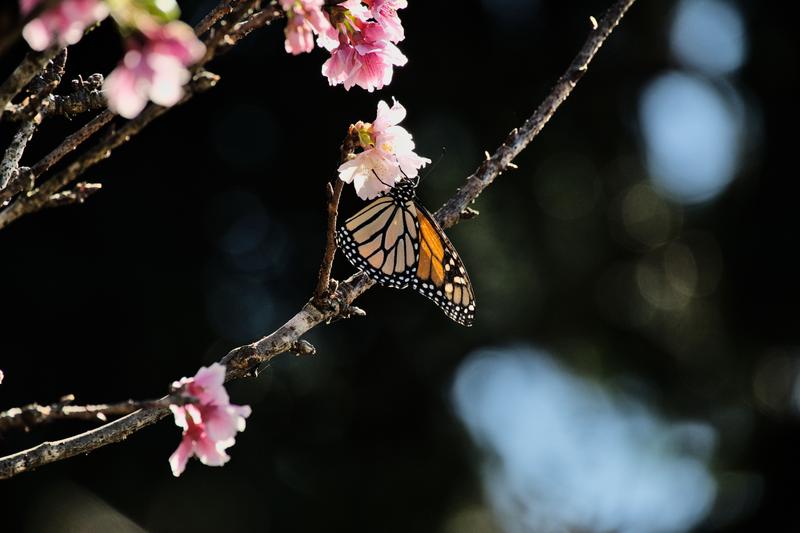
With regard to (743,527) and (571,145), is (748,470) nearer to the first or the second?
(743,527)

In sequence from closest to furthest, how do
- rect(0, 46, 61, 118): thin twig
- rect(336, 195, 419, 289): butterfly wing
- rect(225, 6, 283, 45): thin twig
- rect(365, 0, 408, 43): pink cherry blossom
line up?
rect(0, 46, 61, 118): thin twig < rect(225, 6, 283, 45): thin twig < rect(365, 0, 408, 43): pink cherry blossom < rect(336, 195, 419, 289): butterfly wing

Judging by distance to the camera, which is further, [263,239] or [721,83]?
[721,83]

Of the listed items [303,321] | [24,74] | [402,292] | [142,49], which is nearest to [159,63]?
[142,49]

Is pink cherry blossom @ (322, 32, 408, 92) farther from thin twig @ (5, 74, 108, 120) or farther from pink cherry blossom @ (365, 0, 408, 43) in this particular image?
thin twig @ (5, 74, 108, 120)

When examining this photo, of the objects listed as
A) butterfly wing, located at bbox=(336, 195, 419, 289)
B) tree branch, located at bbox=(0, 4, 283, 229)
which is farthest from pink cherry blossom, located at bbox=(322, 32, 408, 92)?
butterfly wing, located at bbox=(336, 195, 419, 289)

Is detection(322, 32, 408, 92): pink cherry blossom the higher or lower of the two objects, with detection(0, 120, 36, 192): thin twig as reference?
higher

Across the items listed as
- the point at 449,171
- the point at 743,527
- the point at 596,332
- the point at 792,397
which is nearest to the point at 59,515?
→ the point at 449,171

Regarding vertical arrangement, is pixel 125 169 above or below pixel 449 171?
below
